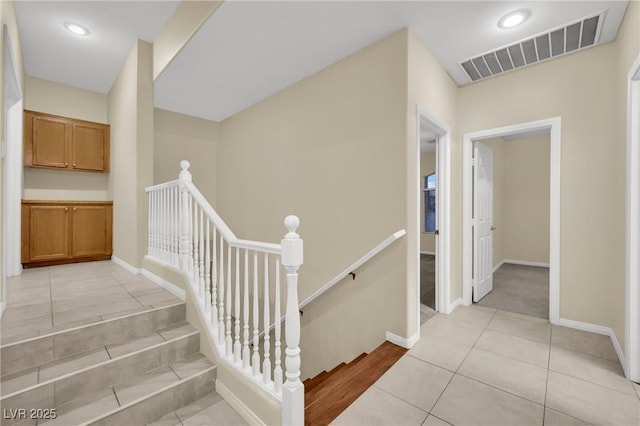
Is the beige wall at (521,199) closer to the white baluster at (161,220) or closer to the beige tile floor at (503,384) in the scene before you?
the beige tile floor at (503,384)

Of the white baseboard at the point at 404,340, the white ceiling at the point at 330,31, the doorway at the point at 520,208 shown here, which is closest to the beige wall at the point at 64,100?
the white ceiling at the point at 330,31

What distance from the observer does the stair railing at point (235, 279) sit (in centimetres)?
153

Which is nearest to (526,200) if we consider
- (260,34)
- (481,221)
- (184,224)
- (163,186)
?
(481,221)

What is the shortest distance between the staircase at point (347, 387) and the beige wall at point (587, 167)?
6.25ft

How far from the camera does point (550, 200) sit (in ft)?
9.30

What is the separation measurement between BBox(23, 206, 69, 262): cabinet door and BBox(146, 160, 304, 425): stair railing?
1.62 m

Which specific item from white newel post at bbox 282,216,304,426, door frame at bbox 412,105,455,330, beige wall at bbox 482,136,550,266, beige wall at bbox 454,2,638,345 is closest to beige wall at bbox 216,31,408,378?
door frame at bbox 412,105,455,330

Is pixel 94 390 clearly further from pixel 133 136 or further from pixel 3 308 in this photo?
pixel 133 136

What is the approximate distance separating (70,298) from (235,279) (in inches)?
66.8

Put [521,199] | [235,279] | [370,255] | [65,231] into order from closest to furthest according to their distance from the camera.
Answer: [235,279]
[370,255]
[65,231]
[521,199]

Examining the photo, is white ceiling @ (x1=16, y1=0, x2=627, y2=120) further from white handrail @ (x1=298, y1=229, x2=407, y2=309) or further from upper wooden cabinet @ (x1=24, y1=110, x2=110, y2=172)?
white handrail @ (x1=298, y1=229, x2=407, y2=309)

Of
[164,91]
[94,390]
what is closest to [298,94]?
[164,91]

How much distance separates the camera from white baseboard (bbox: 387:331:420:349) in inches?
91.9

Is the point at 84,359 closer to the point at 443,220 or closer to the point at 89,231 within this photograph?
the point at 89,231
